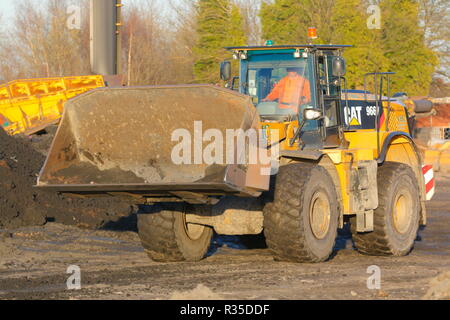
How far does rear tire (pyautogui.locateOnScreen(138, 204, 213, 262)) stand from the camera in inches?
365

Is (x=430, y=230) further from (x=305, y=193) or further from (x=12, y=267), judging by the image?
(x=12, y=267)

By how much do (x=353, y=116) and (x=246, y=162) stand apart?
408cm

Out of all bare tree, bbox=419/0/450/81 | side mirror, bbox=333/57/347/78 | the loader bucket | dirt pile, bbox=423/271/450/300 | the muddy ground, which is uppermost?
bare tree, bbox=419/0/450/81

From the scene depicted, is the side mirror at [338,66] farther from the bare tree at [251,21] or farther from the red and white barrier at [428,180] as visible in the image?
the bare tree at [251,21]

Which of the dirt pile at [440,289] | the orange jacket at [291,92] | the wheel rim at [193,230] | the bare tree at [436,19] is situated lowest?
the wheel rim at [193,230]

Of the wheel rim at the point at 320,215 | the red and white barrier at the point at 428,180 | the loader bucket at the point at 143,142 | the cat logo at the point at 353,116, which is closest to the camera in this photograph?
the loader bucket at the point at 143,142

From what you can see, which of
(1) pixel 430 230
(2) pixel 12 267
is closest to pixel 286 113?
(2) pixel 12 267

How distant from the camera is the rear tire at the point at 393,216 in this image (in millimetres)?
Answer: 10195

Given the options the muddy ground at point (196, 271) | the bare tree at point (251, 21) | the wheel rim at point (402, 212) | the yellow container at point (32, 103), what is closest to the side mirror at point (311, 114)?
the muddy ground at point (196, 271)

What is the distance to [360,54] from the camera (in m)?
33.4

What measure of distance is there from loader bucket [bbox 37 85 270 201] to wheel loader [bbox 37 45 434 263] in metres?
0.01

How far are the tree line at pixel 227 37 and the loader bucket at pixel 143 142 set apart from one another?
2532 centimetres

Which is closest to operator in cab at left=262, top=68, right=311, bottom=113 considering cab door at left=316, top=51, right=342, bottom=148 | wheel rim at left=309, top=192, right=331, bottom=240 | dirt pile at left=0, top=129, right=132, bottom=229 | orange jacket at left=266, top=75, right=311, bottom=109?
orange jacket at left=266, top=75, right=311, bottom=109

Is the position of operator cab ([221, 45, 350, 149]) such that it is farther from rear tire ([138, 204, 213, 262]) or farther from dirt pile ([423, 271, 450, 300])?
dirt pile ([423, 271, 450, 300])
